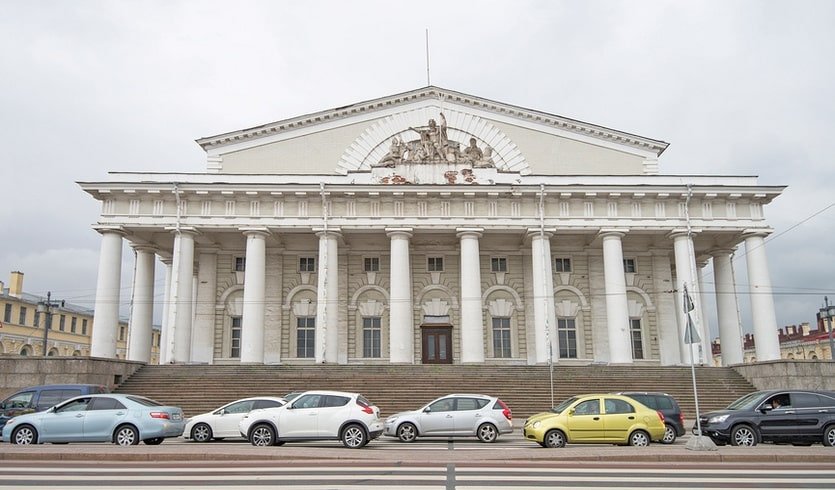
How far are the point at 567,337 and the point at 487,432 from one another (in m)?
22.5

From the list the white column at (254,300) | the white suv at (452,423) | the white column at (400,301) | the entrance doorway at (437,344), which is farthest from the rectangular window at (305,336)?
the white suv at (452,423)

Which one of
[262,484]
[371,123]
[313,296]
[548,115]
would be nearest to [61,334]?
[313,296]

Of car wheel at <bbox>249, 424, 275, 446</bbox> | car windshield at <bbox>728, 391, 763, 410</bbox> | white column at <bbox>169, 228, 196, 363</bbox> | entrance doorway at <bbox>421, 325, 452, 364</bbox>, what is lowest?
car wheel at <bbox>249, 424, 275, 446</bbox>

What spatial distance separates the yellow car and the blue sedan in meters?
9.61

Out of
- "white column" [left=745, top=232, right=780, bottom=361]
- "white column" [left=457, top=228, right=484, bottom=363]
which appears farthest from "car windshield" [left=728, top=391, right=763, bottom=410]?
"white column" [left=745, top=232, right=780, bottom=361]

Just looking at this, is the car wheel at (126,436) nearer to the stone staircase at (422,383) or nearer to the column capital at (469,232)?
the stone staircase at (422,383)

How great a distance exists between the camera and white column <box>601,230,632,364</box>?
35.4 metres

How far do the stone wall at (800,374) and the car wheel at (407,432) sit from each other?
18501 millimetres

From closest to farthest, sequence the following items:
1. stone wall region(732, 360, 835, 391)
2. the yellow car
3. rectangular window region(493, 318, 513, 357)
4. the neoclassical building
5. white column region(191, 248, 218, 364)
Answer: the yellow car < stone wall region(732, 360, 835, 391) < the neoclassical building < white column region(191, 248, 218, 364) < rectangular window region(493, 318, 513, 357)

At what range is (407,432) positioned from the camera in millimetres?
19156

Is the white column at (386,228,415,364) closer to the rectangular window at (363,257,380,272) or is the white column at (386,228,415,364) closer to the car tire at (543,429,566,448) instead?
the rectangular window at (363,257,380,272)

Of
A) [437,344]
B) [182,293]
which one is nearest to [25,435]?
[182,293]

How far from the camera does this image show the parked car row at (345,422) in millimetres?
17375

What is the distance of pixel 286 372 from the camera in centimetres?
3209
